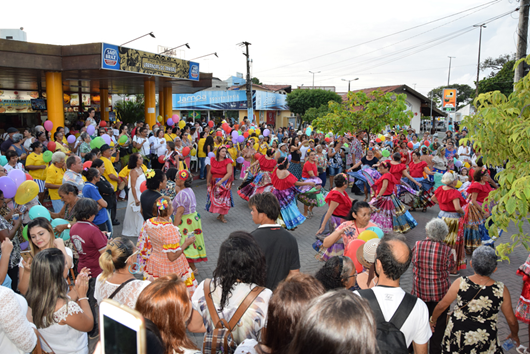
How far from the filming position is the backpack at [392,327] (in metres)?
2.16

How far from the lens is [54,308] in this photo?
2.79 meters

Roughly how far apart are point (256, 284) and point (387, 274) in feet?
2.96

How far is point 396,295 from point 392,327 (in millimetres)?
231

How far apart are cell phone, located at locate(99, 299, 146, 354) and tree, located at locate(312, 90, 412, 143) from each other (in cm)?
1239

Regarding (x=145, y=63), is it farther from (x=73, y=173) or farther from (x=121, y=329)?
(x=121, y=329)

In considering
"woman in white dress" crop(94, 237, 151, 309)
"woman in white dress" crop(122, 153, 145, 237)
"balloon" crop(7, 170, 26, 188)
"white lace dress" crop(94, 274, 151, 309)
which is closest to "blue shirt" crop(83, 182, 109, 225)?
"balloon" crop(7, 170, 26, 188)

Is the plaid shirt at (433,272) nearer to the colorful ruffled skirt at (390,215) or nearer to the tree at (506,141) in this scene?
the tree at (506,141)

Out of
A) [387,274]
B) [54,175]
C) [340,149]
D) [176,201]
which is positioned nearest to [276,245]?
[387,274]

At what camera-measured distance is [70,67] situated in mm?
12656

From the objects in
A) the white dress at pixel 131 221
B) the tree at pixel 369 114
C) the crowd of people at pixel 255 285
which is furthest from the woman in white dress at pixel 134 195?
the tree at pixel 369 114

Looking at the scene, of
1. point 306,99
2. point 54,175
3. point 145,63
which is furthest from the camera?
point 306,99

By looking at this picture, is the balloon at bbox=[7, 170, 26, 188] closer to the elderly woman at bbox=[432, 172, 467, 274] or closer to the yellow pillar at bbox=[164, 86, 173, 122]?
the elderly woman at bbox=[432, 172, 467, 274]

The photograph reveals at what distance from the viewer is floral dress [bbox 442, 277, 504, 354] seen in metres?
3.38

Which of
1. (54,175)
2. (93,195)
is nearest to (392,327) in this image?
(93,195)
